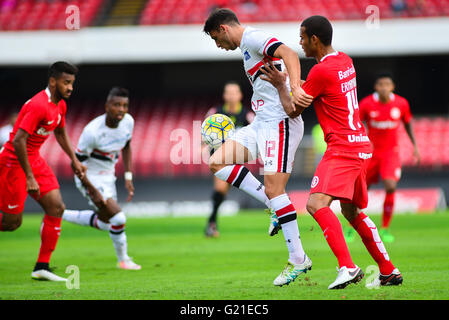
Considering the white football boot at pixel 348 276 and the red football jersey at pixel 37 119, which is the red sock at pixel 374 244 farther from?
the red football jersey at pixel 37 119

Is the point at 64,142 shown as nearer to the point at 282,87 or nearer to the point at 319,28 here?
the point at 282,87

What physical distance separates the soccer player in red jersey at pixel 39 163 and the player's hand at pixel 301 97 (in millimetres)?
2795

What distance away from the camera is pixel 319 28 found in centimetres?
538

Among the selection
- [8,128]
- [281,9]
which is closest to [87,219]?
[8,128]

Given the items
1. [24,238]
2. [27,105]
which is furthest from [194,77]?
[27,105]

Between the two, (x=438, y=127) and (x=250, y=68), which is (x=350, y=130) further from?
(x=438, y=127)

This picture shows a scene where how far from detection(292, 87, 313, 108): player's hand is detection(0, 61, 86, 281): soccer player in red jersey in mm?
2795

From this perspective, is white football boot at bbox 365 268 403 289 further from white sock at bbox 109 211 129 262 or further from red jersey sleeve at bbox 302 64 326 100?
white sock at bbox 109 211 129 262

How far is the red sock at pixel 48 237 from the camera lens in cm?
708

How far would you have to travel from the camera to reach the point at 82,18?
22.8 m

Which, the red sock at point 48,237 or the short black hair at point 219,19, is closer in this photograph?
the short black hair at point 219,19

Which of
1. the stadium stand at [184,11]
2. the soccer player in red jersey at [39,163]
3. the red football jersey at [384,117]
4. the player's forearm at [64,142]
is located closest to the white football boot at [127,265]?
the soccer player in red jersey at [39,163]

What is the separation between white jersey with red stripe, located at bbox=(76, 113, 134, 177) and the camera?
8.23m

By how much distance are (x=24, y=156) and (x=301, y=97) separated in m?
3.08
